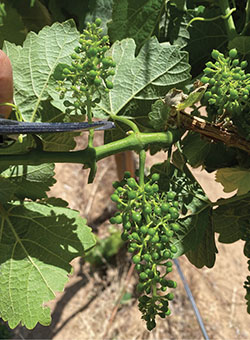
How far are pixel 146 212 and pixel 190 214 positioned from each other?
188mm

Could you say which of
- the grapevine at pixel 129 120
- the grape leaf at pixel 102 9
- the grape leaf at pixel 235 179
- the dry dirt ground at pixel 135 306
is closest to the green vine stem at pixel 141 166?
the grapevine at pixel 129 120

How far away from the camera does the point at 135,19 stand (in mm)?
761

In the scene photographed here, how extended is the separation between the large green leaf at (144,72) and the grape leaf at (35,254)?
0.21 metres

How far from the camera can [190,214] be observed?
27.9 inches

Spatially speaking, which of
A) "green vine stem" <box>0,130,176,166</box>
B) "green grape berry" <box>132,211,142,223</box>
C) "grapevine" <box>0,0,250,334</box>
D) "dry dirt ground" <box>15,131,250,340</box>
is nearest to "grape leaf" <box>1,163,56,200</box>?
"grapevine" <box>0,0,250,334</box>

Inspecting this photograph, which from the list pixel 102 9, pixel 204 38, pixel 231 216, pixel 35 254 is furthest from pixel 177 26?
pixel 35 254

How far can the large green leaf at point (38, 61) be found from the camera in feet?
2.34

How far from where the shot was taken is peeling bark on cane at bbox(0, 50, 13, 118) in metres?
0.67

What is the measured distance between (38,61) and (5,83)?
7 cm

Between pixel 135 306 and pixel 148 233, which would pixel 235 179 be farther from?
pixel 135 306

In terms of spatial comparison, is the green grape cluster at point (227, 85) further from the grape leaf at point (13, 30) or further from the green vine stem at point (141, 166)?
the grape leaf at point (13, 30)

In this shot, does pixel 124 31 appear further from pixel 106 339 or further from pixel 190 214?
pixel 106 339

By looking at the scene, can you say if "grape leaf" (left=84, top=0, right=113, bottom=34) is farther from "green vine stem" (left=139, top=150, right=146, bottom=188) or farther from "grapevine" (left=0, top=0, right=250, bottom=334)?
"green vine stem" (left=139, top=150, right=146, bottom=188)

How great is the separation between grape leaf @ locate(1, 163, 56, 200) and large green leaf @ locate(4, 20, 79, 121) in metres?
0.09
